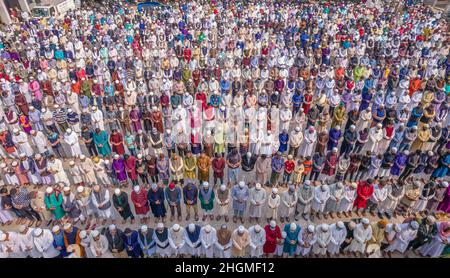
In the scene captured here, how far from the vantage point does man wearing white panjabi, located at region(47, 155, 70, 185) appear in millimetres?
8219

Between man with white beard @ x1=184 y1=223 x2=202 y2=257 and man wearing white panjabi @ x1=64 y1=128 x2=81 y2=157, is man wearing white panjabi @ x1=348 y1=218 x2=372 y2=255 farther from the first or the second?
man wearing white panjabi @ x1=64 y1=128 x2=81 y2=157

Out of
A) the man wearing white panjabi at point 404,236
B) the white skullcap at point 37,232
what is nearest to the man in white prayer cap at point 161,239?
the white skullcap at point 37,232

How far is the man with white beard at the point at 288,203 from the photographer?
7.46m

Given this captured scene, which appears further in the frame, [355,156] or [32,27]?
[32,27]

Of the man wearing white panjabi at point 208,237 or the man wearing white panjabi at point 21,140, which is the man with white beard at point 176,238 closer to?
the man wearing white panjabi at point 208,237

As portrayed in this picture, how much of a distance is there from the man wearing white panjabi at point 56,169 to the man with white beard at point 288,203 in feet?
19.9

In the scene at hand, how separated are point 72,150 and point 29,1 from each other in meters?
24.2

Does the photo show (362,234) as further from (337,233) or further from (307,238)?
(307,238)

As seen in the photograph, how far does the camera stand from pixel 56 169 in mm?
8328

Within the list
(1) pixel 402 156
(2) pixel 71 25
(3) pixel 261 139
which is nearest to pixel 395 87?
(1) pixel 402 156

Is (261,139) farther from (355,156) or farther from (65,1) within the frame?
(65,1)

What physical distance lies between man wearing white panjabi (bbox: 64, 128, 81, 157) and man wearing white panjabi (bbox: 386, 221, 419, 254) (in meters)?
9.04

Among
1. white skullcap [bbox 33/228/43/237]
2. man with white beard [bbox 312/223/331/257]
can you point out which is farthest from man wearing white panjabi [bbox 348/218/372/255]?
white skullcap [bbox 33/228/43/237]

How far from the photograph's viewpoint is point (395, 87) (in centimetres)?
1276
